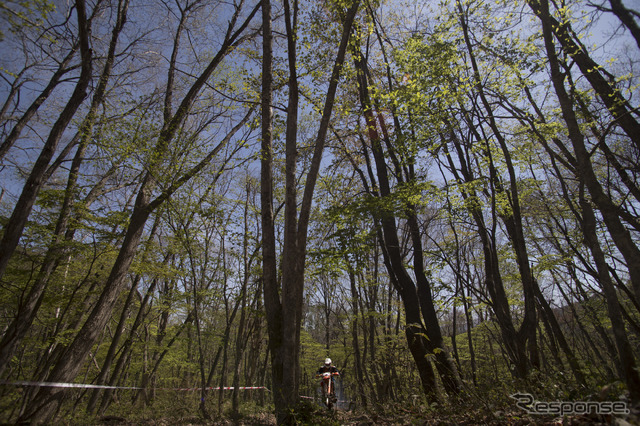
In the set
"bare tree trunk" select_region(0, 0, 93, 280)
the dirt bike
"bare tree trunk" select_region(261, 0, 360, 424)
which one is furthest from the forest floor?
"bare tree trunk" select_region(0, 0, 93, 280)

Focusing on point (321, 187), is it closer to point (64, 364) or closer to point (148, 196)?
point (148, 196)

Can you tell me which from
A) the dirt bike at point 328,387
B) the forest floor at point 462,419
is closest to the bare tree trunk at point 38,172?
the forest floor at point 462,419

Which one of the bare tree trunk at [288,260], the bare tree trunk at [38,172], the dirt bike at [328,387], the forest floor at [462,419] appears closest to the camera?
the forest floor at [462,419]

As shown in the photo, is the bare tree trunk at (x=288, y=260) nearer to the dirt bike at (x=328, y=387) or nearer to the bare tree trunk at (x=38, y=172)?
the dirt bike at (x=328, y=387)

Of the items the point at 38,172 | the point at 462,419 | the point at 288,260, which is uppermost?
the point at 38,172

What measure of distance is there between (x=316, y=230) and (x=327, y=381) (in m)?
5.11

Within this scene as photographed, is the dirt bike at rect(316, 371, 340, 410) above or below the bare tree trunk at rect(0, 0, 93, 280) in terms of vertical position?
below

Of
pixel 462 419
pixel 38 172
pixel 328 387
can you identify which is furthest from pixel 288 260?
pixel 38 172

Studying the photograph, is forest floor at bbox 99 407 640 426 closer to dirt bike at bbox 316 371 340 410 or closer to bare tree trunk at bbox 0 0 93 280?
dirt bike at bbox 316 371 340 410

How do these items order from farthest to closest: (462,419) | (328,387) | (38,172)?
(328,387) → (38,172) → (462,419)

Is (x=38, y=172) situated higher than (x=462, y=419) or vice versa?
(x=38, y=172)

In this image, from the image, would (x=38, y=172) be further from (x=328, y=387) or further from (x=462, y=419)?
(x=462, y=419)

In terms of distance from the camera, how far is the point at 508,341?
5.66 m

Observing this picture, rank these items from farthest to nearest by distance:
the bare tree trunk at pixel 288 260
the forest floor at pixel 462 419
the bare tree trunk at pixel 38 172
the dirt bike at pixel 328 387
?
the dirt bike at pixel 328 387, the bare tree trunk at pixel 38 172, the bare tree trunk at pixel 288 260, the forest floor at pixel 462 419
